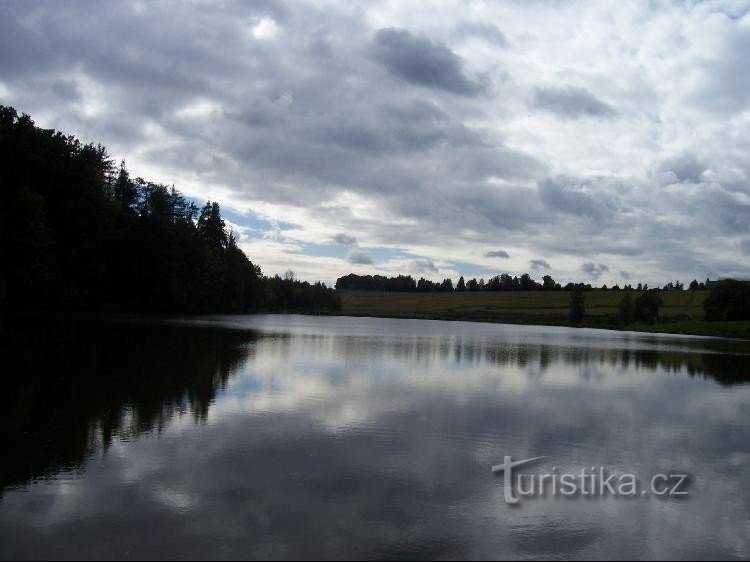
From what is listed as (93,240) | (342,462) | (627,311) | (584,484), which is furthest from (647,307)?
(342,462)

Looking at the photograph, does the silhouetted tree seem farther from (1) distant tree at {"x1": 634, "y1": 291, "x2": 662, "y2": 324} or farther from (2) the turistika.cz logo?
(2) the turistika.cz logo

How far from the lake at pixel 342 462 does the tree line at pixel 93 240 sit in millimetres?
35726

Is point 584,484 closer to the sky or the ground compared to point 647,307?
closer to the ground

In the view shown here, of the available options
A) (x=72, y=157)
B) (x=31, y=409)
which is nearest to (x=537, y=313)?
(x=72, y=157)

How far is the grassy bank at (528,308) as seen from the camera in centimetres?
9481

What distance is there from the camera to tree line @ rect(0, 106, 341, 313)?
169 feet

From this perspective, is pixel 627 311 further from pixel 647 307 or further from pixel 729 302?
pixel 729 302

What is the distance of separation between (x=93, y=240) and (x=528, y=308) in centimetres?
8825

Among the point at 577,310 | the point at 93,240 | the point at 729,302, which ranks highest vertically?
the point at 93,240

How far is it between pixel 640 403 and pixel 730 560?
1103 cm

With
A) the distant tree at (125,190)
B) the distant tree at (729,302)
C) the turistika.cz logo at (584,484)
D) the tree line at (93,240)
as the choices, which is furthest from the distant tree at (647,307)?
the turistika.cz logo at (584,484)

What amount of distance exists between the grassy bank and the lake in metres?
65.8

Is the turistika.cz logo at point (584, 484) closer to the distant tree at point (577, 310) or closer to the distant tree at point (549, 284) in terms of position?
the distant tree at point (577, 310)

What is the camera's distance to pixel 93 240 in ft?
197
